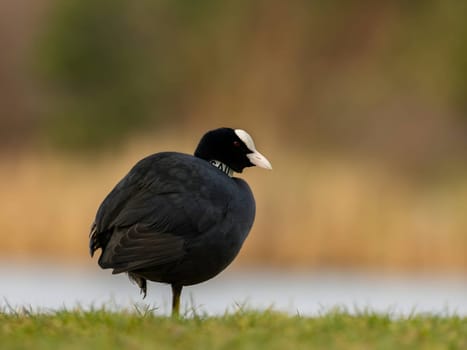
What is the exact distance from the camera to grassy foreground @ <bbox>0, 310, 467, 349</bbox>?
16.2 feet

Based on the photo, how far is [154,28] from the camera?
33.3 meters

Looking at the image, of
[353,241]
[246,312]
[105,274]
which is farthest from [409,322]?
[105,274]

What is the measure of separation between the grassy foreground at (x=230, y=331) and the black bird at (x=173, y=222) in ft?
1.19

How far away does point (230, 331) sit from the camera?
211 inches

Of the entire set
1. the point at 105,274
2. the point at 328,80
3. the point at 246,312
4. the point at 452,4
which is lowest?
the point at 105,274

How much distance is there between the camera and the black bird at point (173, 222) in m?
6.22

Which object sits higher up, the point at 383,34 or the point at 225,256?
the point at 383,34

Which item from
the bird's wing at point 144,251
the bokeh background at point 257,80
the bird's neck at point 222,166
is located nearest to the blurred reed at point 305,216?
the bokeh background at point 257,80

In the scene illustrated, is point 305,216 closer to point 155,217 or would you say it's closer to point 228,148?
point 228,148

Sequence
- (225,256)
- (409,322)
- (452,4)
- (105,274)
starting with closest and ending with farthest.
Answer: (409,322) < (225,256) < (105,274) < (452,4)

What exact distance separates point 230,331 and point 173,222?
110 cm

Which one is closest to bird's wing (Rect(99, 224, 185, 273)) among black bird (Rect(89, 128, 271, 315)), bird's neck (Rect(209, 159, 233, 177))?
black bird (Rect(89, 128, 271, 315))

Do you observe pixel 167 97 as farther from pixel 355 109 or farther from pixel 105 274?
pixel 105 274

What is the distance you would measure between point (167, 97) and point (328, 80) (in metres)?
5.31
